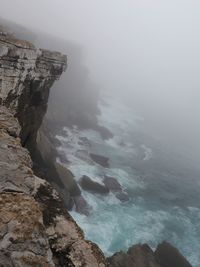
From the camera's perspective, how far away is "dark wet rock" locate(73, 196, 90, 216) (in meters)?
37.9

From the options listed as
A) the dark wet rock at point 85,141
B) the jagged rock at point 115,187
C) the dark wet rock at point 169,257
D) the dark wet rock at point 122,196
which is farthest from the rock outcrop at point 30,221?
the dark wet rock at point 85,141

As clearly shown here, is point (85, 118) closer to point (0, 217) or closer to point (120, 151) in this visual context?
point (120, 151)

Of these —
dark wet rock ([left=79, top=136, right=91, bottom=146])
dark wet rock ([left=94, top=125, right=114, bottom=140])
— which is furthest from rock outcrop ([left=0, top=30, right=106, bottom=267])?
dark wet rock ([left=94, top=125, right=114, bottom=140])

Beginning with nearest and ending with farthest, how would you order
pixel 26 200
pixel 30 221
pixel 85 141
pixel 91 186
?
pixel 30 221
pixel 26 200
pixel 91 186
pixel 85 141

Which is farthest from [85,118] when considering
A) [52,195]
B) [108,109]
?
[52,195]

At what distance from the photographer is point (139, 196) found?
4900cm

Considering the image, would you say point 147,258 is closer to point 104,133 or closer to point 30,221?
point 30,221

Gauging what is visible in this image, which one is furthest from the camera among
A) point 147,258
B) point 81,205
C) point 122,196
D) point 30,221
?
point 122,196

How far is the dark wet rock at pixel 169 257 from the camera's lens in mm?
30000

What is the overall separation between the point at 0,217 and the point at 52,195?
274 cm

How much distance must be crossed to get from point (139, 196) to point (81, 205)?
13.1 meters

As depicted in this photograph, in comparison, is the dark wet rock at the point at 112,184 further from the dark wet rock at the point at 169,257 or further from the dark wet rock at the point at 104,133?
the dark wet rock at the point at 104,133

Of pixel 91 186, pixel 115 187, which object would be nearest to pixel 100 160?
pixel 115 187

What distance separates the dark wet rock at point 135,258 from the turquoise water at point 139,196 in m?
6.02
